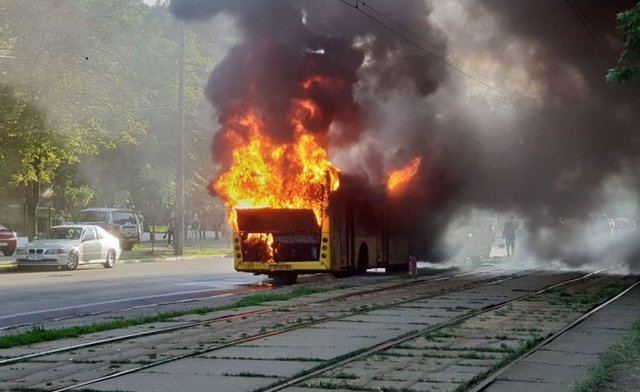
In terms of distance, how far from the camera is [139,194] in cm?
5397

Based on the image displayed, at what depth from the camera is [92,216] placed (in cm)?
4475

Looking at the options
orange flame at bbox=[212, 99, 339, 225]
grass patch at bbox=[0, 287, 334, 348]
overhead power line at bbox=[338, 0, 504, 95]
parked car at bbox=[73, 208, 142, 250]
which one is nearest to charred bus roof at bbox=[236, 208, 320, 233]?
orange flame at bbox=[212, 99, 339, 225]

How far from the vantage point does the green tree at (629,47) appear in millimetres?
10734

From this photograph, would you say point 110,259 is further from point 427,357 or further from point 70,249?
point 427,357

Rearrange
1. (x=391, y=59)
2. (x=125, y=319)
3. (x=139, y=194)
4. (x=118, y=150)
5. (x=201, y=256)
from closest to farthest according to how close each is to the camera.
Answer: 1. (x=125, y=319)
2. (x=391, y=59)
3. (x=201, y=256)
4. (x=118, y=150)
5. (x=139, y=194)

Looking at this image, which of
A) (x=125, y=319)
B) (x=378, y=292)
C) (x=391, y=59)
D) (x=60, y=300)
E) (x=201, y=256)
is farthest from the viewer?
(x=201, y=256)

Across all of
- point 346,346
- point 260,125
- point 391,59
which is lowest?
point 346,346

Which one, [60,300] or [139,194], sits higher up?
[139,194]

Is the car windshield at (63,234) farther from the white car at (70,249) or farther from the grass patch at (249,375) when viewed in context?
the grass patch at (249,375)

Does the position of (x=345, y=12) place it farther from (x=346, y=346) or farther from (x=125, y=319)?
(x=346, y=346)

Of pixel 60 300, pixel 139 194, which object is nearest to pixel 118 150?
pixel 139 194

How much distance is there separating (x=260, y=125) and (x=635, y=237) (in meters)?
33.0

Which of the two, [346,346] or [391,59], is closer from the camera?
[346,346]

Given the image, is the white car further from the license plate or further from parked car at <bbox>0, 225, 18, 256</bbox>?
the license plate
